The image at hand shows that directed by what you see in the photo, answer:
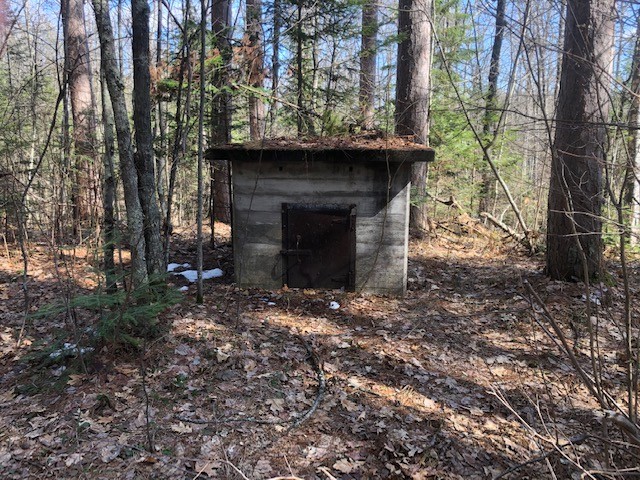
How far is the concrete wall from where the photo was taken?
6.23 m

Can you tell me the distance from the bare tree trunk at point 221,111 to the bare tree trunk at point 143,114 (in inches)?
56.0

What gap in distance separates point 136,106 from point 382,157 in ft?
10.7

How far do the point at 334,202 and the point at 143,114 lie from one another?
9.36 feet

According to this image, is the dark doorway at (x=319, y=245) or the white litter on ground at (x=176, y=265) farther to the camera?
the white litter on ground at (x=176, y=265)

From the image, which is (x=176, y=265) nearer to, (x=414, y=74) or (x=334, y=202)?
(x=334, y=202)

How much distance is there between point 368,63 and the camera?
13336mm

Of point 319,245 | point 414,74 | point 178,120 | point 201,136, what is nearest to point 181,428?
point 201,136

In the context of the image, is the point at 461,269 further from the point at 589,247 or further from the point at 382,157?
the point at 382,157

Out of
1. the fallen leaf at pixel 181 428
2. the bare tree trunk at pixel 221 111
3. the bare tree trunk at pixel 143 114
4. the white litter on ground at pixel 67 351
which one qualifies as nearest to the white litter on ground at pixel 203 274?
the bare tree trunk at pixel 221 111

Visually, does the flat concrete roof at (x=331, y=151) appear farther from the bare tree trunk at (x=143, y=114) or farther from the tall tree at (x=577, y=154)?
the tall tree at (x=577, y=154)

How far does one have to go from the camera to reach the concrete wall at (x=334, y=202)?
6.23m

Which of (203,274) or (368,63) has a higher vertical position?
(368,63)

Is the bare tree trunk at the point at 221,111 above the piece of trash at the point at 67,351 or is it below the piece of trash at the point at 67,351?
above

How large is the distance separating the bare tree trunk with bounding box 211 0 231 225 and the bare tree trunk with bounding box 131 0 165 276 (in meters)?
1.42
